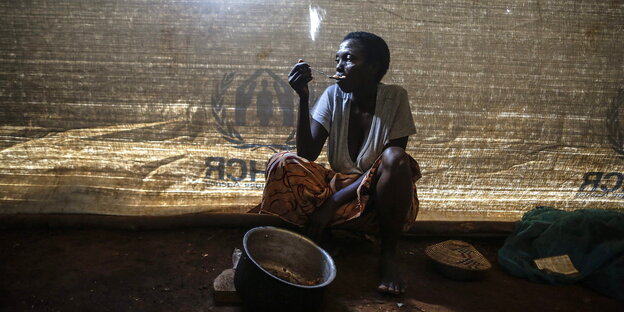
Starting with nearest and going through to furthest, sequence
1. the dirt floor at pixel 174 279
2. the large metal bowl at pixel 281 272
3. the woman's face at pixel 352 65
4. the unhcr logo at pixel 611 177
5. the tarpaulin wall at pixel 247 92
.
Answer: the large metal bowl at pixel 281 272 → the dirt floor at pixel 174 279 → the woman's face at pixel 352 65 → the tarpaulin wall at pixel 247 92 → the unhcr logo at pixel 611 177

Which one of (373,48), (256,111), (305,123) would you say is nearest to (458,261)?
(305,123)

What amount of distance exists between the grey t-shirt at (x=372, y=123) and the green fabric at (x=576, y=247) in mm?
846

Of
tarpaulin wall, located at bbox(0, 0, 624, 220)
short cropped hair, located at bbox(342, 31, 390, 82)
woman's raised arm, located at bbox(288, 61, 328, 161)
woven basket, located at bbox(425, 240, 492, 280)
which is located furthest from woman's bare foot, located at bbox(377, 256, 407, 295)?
short cropped hair, located at bbox(342, 31, 390, 82)

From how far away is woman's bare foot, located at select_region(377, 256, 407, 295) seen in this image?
6.14ft

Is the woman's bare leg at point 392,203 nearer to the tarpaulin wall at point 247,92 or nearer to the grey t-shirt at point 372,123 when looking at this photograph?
the grey t-shirt at point 372,123

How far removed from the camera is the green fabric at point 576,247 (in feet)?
6.68

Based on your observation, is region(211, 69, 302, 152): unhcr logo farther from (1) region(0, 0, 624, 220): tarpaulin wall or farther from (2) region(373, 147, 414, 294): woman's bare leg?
(2) region(373, 147, 414, 294): woman's bare leg

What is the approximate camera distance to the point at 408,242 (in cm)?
250

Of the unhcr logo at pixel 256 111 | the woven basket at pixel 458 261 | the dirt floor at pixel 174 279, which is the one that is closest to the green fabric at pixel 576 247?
the dirt floor at pixel 174 279

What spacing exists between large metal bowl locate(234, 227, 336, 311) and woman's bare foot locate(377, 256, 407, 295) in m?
0.31

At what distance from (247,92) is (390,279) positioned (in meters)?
1.23

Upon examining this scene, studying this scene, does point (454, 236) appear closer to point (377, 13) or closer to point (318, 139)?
point (318, 139)

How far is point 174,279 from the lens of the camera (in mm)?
1907

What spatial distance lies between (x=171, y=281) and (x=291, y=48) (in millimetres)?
1323
